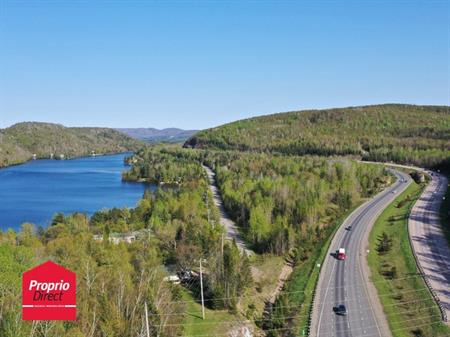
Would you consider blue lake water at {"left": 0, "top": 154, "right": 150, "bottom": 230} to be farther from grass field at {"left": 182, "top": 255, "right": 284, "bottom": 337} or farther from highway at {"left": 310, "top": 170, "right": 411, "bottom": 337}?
highway at {"left": 310, "top": 170, "right": 411, "bottom": 337}

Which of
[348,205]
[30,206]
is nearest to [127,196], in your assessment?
[30,206]

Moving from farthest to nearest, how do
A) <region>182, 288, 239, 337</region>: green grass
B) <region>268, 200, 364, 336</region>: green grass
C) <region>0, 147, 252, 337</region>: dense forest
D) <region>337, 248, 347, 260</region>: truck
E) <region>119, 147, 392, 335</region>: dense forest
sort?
<region>119, 147, 392, 335</region>: dense forest < <region>337, 248, 347, 260</region>: truck < <region>268, 200, 364, 336</region>: green grass < <region>182, 288, 239, 337</region>: green grass < <region>0, 147, 252, 337</region>: dense forest

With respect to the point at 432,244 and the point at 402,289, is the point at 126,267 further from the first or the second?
the point at 432,244

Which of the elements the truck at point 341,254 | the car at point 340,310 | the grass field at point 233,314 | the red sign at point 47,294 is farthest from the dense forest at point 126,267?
the truck at point 341,254

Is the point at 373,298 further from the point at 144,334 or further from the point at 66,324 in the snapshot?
the point at 66,324

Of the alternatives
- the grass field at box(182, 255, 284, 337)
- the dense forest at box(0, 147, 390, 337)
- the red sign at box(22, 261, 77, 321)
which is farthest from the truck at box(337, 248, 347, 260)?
the red sign at box(22, 261, 77, 321)
